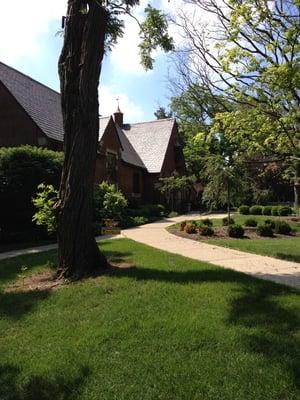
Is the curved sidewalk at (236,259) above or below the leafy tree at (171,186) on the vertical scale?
below

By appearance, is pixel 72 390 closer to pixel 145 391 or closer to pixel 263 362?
pixel 145 391

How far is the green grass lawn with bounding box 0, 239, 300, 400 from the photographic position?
454 cm

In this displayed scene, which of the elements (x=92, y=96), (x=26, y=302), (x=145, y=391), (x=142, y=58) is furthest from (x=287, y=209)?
(x=145, y=391)

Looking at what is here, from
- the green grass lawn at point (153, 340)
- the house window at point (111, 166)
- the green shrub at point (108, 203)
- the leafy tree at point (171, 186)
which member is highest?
the house window at point (111, 166)

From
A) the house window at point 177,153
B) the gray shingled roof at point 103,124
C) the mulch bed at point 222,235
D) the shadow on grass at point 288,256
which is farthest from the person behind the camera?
the house window at point 177,153

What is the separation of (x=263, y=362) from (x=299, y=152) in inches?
315

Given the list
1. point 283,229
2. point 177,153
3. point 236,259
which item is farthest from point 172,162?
point 236,259

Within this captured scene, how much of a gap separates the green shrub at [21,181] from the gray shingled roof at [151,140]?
2018 centimetres

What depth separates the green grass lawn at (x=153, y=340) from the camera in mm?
4539

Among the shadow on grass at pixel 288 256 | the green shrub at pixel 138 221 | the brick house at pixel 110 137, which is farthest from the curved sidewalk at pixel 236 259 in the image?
the brick house at pixel 110 137

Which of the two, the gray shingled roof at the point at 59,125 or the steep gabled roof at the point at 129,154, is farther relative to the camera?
the steep gabled roof at the point at 129,154

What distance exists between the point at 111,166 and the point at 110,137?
74.3 inches

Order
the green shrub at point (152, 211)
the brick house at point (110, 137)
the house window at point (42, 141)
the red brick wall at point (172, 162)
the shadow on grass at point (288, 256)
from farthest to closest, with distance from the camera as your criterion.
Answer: the red brick wall at point (172, 162), the green shrub at point (152, 211), the brick house at point (110, 137), the house window at point (42, 141), the shadow on grass at point (288, 256)

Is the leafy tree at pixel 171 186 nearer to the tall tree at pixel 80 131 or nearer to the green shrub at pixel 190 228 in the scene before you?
the green shrub at pixel 190 228
